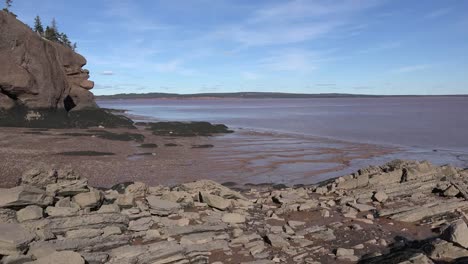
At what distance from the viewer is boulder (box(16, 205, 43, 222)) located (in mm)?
8359

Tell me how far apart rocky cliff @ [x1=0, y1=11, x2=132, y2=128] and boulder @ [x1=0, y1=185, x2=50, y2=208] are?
1193 inches

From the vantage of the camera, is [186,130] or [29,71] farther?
[186,130]


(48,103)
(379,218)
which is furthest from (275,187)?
(48,103)

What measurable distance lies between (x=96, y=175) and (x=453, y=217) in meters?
15.6

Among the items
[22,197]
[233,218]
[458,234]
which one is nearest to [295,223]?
[233,218]

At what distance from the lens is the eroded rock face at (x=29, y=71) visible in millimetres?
36188

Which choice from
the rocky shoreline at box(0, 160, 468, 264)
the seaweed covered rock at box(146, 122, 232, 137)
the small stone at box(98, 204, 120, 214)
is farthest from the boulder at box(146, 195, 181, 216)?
the seaweed covered rock at box(146, 122, 232, 137)

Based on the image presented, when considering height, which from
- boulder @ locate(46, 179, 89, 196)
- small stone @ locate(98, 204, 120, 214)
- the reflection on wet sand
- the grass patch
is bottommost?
the reflection on wet sand

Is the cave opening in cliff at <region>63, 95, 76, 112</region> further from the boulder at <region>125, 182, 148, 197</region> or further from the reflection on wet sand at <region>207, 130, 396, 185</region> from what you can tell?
the boulder at <region>125, 182, 148, 197</region>

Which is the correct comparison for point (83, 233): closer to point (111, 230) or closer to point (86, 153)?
point (111, 230)

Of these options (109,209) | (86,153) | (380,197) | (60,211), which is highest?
(60,211)

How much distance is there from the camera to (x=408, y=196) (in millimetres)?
13156

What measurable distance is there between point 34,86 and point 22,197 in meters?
33.2

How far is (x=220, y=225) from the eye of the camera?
9984 mm
